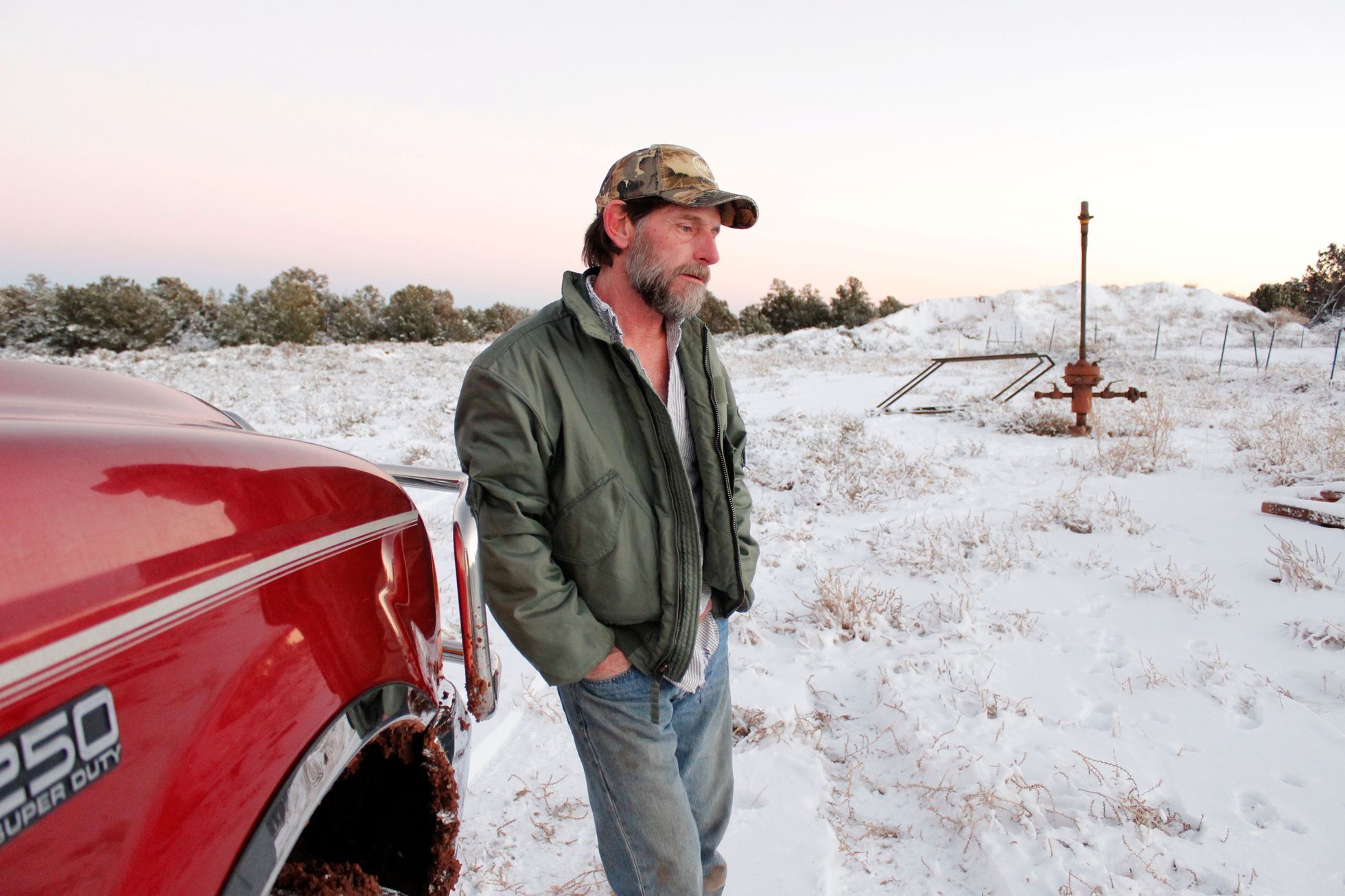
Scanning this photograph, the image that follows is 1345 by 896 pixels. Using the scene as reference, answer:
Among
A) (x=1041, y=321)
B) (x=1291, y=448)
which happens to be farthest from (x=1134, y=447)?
(x=1041, y=321)

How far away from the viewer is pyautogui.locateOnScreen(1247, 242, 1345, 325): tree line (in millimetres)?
26978

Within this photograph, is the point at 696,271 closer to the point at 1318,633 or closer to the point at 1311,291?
the point at 1318,633

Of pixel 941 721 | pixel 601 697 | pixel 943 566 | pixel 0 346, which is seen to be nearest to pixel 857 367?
pixel 943 566

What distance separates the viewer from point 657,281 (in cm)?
189

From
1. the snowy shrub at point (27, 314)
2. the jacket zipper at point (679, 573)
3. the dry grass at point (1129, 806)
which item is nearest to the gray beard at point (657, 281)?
the jacket zipper at point (679, 573)

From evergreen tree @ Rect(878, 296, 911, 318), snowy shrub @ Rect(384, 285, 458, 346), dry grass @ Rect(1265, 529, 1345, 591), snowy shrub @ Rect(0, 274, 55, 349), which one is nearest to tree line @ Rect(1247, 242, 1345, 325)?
evergreen tree @ Rect(878, 296, 911, 318)

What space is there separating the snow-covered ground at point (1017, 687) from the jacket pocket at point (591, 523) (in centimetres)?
140

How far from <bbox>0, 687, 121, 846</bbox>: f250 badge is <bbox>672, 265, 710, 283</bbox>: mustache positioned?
148cm

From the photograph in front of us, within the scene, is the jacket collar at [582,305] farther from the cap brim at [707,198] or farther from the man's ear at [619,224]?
the cap brim at [707,198]

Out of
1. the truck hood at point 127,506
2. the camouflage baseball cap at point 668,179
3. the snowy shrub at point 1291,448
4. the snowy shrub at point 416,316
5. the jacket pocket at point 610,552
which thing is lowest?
the snowy shrub at point 1291,448

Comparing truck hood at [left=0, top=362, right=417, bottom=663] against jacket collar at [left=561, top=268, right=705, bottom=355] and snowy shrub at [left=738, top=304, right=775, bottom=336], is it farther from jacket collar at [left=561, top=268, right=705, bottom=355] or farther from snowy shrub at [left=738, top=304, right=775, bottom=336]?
snowy shrub at [left=738, top=304, right=775, bottom=336]

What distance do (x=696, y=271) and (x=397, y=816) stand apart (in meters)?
1.48

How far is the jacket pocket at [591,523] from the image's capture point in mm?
1700

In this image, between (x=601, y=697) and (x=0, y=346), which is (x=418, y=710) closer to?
(x=601, y=697)
